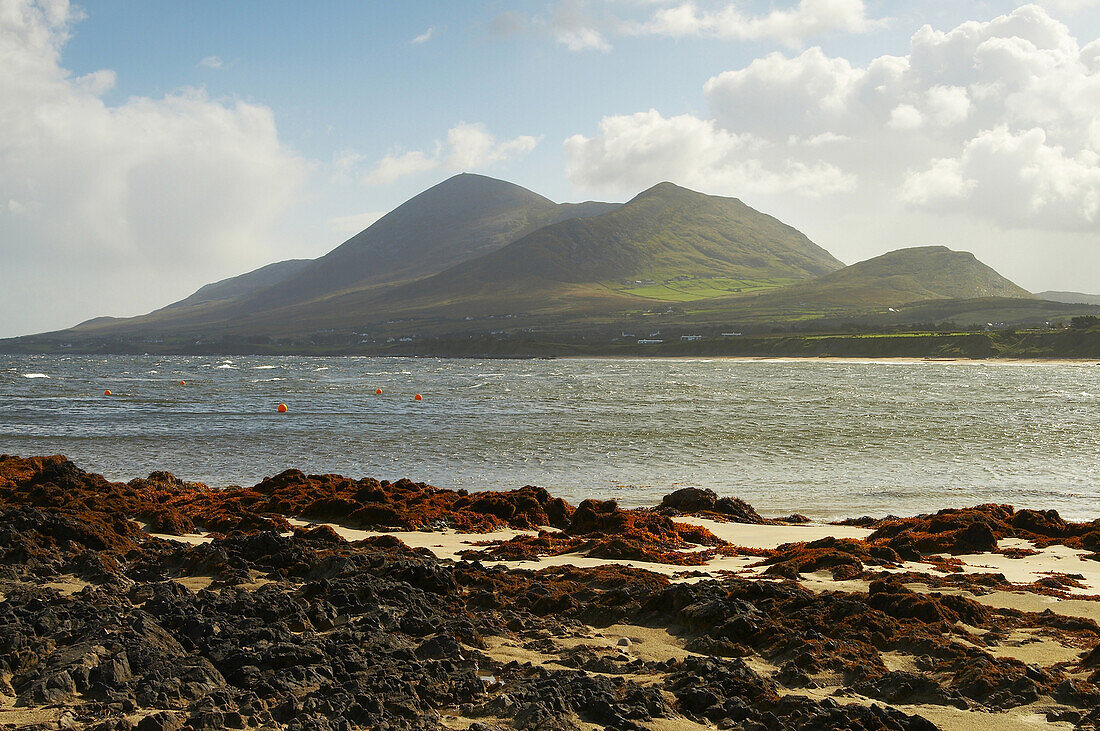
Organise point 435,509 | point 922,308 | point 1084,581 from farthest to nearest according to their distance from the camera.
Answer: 1. point 922,308
2. point 435,509
3. point 1084,581

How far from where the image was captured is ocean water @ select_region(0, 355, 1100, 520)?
23266mm

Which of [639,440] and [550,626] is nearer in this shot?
[550,626]

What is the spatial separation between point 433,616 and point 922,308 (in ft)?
648

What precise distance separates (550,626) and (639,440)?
2419 cm

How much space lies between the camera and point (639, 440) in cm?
3369

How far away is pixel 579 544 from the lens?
48.9 ft

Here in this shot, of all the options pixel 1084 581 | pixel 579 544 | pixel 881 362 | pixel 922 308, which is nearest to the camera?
pixel 1084 581

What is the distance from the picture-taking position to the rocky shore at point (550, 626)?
7.22 metres

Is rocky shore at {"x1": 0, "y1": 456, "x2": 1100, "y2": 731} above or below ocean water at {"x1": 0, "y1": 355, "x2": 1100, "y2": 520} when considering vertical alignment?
above

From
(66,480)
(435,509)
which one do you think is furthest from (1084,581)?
(66,480)

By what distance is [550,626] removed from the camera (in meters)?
9.74

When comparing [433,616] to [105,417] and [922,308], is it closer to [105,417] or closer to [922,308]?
[105,417]

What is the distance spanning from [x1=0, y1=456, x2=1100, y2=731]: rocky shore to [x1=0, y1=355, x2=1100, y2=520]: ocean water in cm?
626

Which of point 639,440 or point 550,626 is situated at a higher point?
point 550,626
